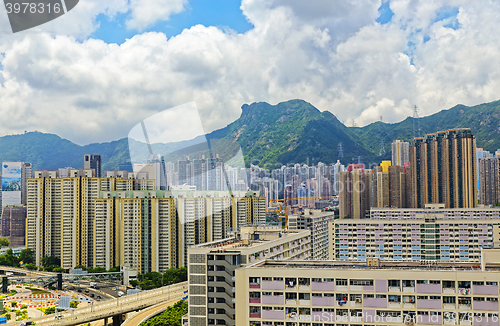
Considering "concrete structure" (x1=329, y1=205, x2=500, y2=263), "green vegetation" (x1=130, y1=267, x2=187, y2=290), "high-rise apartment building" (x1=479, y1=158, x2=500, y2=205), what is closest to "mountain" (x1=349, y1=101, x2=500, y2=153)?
"high-rise apartment building" (x1=479, y1=158, x2=500, y2=205)

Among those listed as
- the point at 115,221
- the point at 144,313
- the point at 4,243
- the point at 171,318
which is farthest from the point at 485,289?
the point at 4,243

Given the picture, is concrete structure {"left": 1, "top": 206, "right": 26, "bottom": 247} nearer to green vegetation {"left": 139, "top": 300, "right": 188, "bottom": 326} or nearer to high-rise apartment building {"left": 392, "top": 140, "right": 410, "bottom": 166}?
green vegetation {"left": 139, "top": 300, "right": 188, "bottom": 326}

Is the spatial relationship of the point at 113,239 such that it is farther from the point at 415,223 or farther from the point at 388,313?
the point at 388,313

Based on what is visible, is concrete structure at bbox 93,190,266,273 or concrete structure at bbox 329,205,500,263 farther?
concrete structure at bbox 93,190,266,273

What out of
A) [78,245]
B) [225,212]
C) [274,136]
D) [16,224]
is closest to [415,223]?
[225,212]

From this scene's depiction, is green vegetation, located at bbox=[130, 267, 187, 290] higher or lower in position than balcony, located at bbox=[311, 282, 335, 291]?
lower

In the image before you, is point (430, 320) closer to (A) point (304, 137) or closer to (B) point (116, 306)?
(B) point (116, 306)
